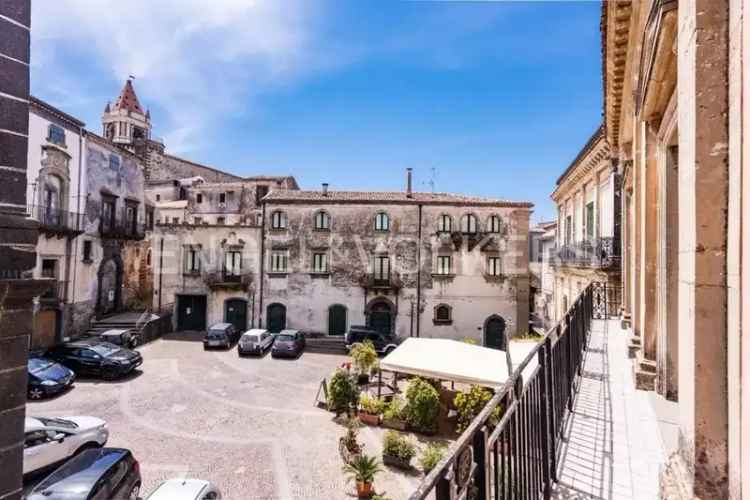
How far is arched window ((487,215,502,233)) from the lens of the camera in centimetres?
2442

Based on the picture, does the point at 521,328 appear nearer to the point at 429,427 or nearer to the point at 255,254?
the point at 429,427

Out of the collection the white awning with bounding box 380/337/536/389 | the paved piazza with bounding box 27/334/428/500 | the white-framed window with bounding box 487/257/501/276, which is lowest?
the paved piazza with bounding box 27/334/428/500

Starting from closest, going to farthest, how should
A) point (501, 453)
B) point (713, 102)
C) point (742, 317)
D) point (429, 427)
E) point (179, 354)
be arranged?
point (742, 317), point (713, 102), point (501, 453), point (429, 427), point (179, 354)

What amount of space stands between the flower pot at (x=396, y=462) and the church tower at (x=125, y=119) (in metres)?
44.9

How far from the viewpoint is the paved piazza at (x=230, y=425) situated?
9.20 meters

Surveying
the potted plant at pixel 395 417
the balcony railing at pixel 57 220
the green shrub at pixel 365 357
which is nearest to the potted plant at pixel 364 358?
the green shrub at pixel 365 357

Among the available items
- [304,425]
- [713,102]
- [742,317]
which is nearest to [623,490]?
[742,317]

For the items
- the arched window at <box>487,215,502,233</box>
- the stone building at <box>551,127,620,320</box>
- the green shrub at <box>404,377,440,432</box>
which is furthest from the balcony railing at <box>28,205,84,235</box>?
the stone building at <box>551,127,620,320</box>

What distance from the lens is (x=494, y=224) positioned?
24.4 m

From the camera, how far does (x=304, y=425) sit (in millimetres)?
12219

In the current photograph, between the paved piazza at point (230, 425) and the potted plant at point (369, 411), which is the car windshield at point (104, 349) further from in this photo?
the potted plant at point (369, 411)

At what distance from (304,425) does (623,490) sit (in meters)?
10.8

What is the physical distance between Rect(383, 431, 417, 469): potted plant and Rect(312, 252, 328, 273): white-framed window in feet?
52.0

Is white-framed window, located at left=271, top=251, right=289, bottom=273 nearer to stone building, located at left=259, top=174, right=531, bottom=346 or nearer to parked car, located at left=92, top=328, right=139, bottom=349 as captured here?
stone building, located at left=259, top=174, right=531, bottom=346
